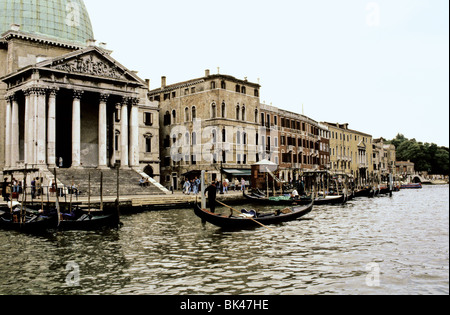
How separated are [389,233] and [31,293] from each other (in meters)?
12.3

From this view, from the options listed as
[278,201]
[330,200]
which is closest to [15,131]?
[278,201]

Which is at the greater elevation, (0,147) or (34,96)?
(34,96)

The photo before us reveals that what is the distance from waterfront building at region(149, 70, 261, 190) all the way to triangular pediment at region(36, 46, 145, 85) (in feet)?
30.3

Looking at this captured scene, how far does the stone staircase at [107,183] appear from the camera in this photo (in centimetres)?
3053

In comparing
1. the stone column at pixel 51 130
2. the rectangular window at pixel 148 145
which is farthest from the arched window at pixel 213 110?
the stone column at pixel 51 130

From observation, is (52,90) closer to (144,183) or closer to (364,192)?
(144,183)

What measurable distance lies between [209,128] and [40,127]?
17.2m

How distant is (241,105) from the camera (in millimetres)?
48375

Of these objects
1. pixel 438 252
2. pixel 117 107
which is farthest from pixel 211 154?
pixel 438 252

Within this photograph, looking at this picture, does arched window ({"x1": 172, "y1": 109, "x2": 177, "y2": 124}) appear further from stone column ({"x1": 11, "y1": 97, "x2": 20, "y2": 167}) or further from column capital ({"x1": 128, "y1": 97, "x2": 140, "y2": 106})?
stone column ({"x1": 11, "y1": 97, "x2": 20, "y2": 167})

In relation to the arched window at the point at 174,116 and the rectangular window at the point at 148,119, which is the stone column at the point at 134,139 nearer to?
the rectangular window at the point at 148,119

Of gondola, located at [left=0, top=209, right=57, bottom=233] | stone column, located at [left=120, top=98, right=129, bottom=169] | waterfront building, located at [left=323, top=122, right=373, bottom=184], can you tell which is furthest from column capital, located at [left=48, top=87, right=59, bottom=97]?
waterfront building, located at [left=323, top=122, right=373, bottom=184]

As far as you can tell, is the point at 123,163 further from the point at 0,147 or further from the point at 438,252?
the point at 438,252

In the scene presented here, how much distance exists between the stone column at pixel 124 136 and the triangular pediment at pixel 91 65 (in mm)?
2212
